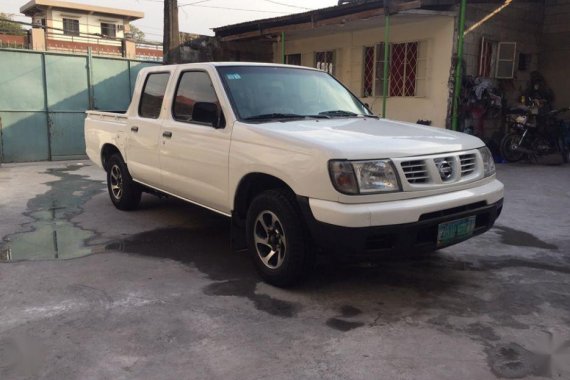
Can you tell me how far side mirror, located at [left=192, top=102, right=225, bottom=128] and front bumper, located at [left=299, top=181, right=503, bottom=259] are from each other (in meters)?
1.20

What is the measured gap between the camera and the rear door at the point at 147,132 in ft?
17.5

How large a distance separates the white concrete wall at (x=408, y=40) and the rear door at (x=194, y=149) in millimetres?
7590

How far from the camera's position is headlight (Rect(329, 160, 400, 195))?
Result: 3.30m

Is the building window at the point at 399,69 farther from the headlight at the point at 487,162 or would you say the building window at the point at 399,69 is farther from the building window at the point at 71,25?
the building window at the point at 71,25

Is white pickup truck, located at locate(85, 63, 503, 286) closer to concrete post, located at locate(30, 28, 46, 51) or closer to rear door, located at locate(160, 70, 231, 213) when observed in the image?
rear door, located at locate(160, 70, 231, 213)

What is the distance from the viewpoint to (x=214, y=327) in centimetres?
328

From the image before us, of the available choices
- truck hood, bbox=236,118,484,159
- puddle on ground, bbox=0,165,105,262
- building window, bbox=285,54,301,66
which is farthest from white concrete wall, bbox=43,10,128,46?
truck hood, bbox=236,118,484,159

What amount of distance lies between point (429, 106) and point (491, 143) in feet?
5.22

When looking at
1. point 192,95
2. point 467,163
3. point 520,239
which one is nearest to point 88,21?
point 192,95

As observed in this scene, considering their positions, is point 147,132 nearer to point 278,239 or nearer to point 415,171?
point 278,239

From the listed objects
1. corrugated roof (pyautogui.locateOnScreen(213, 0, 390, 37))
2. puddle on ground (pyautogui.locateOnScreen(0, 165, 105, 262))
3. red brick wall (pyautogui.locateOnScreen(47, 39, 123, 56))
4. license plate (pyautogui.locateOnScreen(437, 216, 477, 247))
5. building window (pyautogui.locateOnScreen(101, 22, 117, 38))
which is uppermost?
building window (pyautogui.locateOnScreen(101, 22, 117, 38))

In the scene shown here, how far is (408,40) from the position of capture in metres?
11.8

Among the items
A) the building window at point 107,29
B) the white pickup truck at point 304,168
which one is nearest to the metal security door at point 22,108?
the white pickup truck at point 304,168

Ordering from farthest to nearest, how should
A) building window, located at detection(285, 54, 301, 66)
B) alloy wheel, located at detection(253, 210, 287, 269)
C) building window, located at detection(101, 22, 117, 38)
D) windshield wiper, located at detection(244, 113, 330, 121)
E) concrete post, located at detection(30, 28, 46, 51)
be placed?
building window, located at detection(101, 22, 117, 38) → concrete post, located at detection(30, 28, 46, 51) → building window, located at detection(285, 54, 301, 66) → windshield wiper, located at detection(244, 113, 330, 121) → alloy wheel, located at detection(253, 210, 287, 269)
